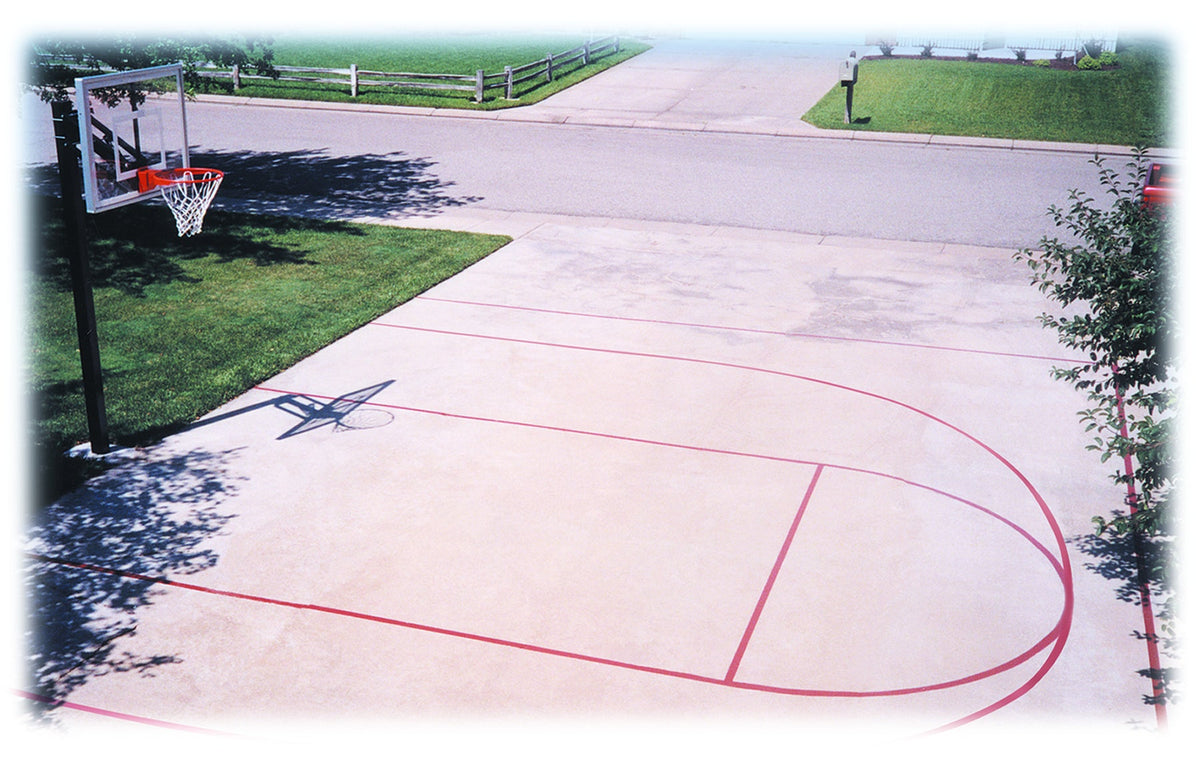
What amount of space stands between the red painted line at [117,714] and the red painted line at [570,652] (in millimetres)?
1282

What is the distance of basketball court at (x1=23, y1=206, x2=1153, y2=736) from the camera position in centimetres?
664

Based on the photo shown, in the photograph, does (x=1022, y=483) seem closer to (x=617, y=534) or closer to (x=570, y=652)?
(x=617, y=534)

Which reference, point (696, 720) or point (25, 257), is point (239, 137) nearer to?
point (25, 257)

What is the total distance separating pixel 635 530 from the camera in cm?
851

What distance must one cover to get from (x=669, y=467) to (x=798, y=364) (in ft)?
9.91

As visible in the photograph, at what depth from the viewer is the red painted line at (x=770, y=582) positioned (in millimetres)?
6906

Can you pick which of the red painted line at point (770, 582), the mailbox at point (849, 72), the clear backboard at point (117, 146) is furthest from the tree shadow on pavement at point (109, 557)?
the mailbox at point (849, 72)

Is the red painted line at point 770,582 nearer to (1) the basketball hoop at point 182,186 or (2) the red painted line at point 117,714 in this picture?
(2) the red painted line at point 117,714

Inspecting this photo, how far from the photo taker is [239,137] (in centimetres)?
Answer: 2489

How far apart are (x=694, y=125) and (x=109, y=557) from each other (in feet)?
69.9

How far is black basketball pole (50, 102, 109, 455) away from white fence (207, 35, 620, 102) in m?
21.2

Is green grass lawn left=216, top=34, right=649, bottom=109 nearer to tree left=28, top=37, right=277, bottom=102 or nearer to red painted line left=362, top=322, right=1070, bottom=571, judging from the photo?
tree left=28, top=37, right=277, bottom=102

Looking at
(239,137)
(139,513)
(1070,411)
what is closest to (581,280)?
(1070,411)

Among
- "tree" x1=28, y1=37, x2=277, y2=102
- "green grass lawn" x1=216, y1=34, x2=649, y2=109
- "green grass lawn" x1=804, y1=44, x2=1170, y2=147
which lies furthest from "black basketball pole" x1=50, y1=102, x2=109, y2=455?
"green grass lawn" x1=804, y1=44, x2=1170, y2=147
